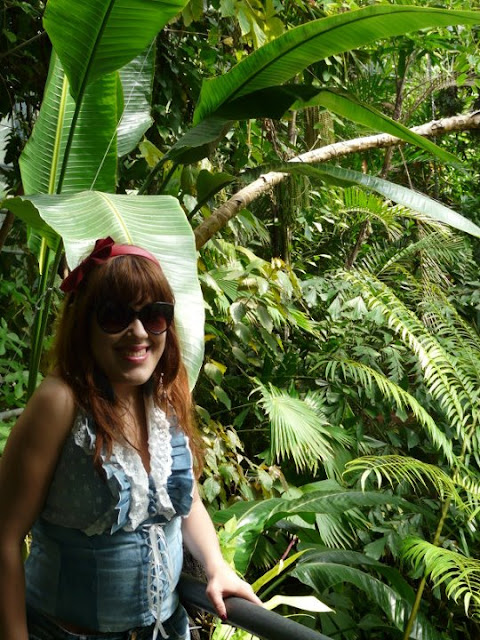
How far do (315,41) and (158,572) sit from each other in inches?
46.0

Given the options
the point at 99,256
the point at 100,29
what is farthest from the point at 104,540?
the point at 100,29

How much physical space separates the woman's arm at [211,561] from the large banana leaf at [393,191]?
82 cm

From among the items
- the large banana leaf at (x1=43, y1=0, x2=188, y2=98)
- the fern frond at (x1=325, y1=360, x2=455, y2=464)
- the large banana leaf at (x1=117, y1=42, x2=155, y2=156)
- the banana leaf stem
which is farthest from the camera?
the fern frond at (x1=325, y1=360, x2=455, y2=464)

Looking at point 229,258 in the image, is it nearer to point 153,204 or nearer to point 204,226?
point 204,226

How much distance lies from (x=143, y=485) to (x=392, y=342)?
3.33 metres

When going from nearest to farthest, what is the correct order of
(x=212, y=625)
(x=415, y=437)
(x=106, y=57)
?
(x=106, y=57)
(x=212, y=625)
(x=415, y=437)

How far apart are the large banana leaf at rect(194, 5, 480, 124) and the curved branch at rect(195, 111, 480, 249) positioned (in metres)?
0.32

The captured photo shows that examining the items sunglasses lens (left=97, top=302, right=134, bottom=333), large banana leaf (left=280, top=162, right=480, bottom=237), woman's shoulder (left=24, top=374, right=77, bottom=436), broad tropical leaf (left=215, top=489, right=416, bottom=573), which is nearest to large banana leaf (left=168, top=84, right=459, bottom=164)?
large banana leaf (left=280, top=162, right=480, bottom=237)

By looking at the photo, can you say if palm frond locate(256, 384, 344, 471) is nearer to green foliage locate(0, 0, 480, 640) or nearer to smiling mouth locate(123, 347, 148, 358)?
green foliage locate(0, 0, 480, 640)

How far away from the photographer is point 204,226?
208cm

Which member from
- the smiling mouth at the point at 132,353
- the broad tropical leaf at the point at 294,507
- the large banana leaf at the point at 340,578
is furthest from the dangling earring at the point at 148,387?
the large banana leaf at the point at 340,578

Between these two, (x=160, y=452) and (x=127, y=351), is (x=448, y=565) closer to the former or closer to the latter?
(x=160, y=452)

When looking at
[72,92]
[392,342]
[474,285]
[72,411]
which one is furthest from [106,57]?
[474,285]

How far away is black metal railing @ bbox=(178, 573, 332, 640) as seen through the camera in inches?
33.2
